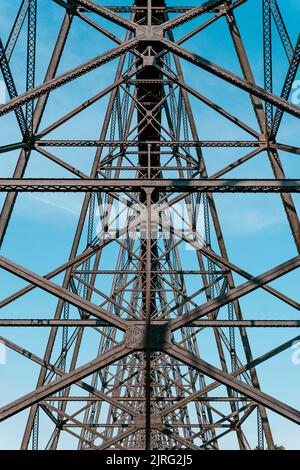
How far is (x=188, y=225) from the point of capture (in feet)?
44.7

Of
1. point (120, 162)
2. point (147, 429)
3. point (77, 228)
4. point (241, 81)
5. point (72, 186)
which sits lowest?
point (147, 429)

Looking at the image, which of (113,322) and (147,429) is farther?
(113,322)

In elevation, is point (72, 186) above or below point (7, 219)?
below

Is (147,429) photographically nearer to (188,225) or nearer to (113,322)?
(113,322)

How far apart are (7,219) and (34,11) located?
3.94m

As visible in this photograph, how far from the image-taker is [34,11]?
997 cm

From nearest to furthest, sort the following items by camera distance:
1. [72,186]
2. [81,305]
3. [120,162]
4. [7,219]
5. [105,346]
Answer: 1. [81,305]
2. [72,186]
3. [7,219]
4. [120,162]
5. [105,346]

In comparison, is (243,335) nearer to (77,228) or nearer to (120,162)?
(77,228)

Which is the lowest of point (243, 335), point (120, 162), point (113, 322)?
point (113, 322)

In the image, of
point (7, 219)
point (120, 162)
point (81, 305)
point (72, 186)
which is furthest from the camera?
point (120, 162)
